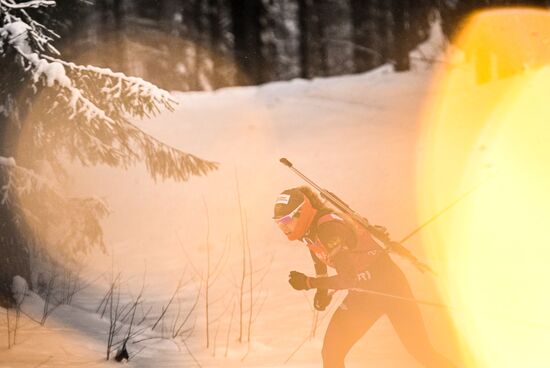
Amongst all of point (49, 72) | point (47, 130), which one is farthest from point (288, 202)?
point (47, 130)

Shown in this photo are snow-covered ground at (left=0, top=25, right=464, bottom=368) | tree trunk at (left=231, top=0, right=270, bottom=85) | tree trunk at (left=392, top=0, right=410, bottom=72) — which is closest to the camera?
snow-covered ground at (left=0, top=25, right=464, bottom=368)

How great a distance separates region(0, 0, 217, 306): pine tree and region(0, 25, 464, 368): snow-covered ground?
3.11 ft

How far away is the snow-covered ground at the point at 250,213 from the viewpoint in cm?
675

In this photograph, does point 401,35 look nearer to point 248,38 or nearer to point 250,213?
point 248,38

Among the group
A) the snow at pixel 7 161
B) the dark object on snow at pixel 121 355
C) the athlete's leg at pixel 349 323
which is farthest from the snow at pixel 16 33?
the athlete's leg at pixel 349 323

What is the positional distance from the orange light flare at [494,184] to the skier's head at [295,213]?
1863 mm

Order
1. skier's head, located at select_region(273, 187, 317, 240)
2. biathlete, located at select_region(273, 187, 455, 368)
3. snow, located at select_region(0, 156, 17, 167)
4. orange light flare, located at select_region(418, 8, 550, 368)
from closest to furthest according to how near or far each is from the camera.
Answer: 1. biathlete, located at select_region(273, 187, 455, 368)
2. skier's head, located at select_region(273, 187, 317, 240)
3. orange light flare, located at select_region(418, 8, 550, 368)
4. snow, located at select_region(0, 156, 17, 167)

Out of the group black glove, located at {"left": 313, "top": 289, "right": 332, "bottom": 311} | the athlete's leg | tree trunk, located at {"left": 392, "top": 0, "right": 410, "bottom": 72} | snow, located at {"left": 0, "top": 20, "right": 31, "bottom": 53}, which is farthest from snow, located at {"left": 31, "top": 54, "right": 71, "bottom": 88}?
tree trunk, located at {"left": 392, "top": 0, "right": 410, "bottom": 72}

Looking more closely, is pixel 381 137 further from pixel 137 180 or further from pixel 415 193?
pixel 137 180

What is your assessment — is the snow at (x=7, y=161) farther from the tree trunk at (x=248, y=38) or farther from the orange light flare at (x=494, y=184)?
the tree trunk at (x=248, y=38)

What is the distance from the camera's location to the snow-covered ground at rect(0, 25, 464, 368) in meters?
6.75

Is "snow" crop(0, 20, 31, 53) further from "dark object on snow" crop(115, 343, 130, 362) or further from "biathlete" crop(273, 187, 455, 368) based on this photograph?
"biathlete" crop(273, 187, 455, 368)

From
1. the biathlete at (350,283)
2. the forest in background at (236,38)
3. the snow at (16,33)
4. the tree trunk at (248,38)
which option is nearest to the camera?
the biathlete at (350,283)

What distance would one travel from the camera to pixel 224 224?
527 inches
